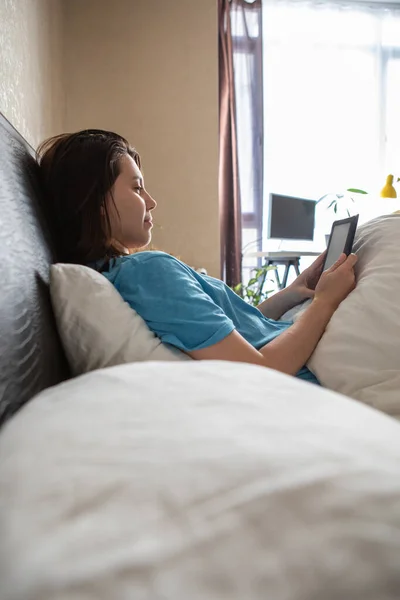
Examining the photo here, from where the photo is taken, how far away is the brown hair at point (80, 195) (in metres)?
1.03

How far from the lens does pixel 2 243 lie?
0.62m

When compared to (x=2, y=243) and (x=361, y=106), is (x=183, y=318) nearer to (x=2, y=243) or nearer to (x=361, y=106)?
(x=2, y=243)

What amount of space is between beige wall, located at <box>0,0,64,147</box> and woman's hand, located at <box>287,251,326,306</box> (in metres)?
0.93

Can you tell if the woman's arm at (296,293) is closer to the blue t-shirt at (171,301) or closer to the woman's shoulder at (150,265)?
the blue t-shirt at (171,301)

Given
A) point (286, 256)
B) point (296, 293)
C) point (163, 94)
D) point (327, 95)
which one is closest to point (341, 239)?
point (296, 293)

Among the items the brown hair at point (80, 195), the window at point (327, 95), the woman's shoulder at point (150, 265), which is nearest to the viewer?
the woman's shoulder at point (150, 265)

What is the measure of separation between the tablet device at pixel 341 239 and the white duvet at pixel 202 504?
2.41ft

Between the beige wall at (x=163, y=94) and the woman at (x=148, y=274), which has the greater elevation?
the beige wall at (x=163, y=94)

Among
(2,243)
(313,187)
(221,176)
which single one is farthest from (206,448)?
(313,187)

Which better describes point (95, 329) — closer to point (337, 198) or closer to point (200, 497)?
point (200, 497)

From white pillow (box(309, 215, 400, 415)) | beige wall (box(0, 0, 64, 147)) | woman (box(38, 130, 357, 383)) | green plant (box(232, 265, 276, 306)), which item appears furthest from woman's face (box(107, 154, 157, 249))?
green plant (box(232, 265, 276, 306))

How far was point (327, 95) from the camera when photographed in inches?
165

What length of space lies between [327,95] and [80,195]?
3627mm

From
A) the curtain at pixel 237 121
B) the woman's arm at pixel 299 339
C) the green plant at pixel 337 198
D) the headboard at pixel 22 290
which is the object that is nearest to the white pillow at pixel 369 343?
the woman's arm at pixel 299 339
